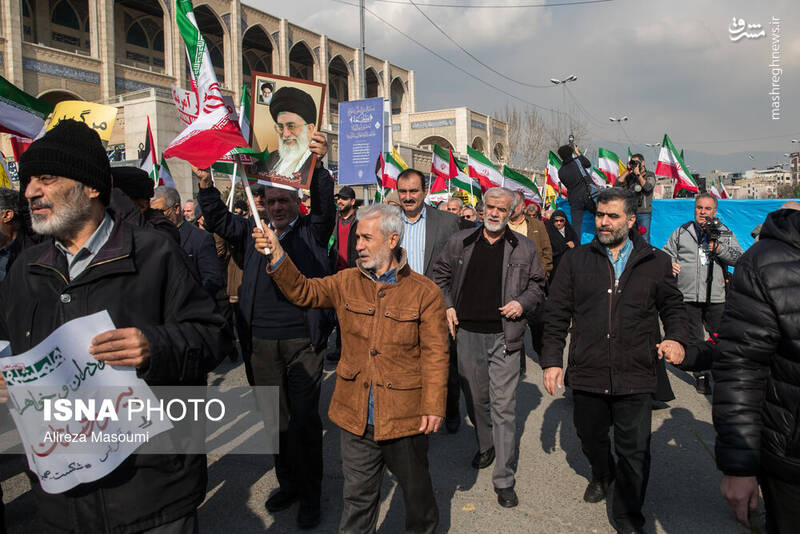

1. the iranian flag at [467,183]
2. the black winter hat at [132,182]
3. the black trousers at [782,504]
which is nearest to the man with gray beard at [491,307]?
the black trousers at [782,504]

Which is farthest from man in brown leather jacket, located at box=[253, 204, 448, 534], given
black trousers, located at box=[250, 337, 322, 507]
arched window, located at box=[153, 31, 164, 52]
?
arched window, located at box=[153, 31, 164, 52]

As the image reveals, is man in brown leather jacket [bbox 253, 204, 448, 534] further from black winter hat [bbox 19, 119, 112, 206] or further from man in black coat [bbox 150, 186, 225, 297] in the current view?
man in black coat [bbox 150, 186, 225, 297]

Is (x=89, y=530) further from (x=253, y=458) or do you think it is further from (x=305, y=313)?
(x=253, y=458)

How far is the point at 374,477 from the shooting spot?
10.0 ft

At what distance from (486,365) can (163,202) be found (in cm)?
323

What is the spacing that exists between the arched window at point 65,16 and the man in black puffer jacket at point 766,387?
5011cm

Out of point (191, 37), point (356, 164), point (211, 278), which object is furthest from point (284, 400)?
point (356, 164)

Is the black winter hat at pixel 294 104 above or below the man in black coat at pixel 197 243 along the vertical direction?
above

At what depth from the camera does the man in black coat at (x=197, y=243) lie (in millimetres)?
4422

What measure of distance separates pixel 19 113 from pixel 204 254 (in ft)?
6.44

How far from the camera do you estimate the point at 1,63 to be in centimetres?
2986

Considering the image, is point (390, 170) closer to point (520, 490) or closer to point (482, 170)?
point (482, 170)

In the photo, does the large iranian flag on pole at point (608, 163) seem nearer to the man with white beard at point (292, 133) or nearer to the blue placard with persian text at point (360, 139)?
the blue placard with persian text at point (360, 139)

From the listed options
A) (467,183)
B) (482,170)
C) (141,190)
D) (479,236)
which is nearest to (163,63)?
(467,183)
